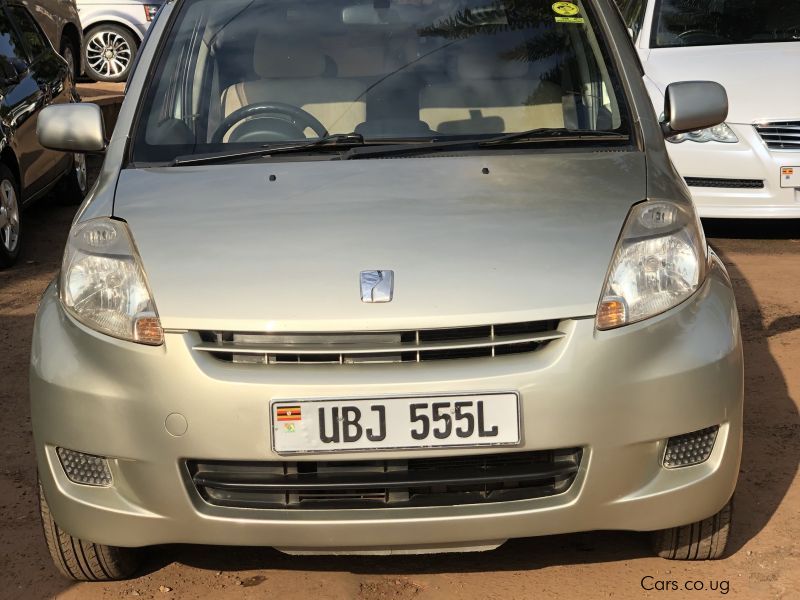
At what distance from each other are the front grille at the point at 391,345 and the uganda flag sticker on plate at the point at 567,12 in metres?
1.60

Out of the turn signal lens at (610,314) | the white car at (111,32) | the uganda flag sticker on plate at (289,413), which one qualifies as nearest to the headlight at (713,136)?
the turn signal lens at (610,314)

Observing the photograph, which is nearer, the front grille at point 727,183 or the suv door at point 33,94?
the front grille at point 727,183

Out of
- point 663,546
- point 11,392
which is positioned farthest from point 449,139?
point 11,392

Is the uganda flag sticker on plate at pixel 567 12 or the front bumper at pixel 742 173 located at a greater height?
the uganda flag sticker on plate at pixel 567 12

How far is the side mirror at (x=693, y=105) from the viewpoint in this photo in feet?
13.4

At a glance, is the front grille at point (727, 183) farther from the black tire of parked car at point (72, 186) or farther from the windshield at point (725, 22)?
the black tire of parked car at point (72, 186)

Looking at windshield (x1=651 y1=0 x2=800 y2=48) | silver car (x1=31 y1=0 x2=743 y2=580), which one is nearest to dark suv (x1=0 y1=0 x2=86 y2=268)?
windshield (x1=651 y1=0 x2=800 y2=48)

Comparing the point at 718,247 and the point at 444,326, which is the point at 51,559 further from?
the point at 718,247

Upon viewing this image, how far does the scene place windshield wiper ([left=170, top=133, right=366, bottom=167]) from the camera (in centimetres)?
380

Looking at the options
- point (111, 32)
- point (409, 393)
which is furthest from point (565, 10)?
point (111, 32)

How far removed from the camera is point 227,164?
12.4ft

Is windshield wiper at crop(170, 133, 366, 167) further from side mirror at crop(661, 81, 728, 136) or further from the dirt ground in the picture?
the dirt ground

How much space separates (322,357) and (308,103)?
132 centimetres

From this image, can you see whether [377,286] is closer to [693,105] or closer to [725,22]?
[693,105]
